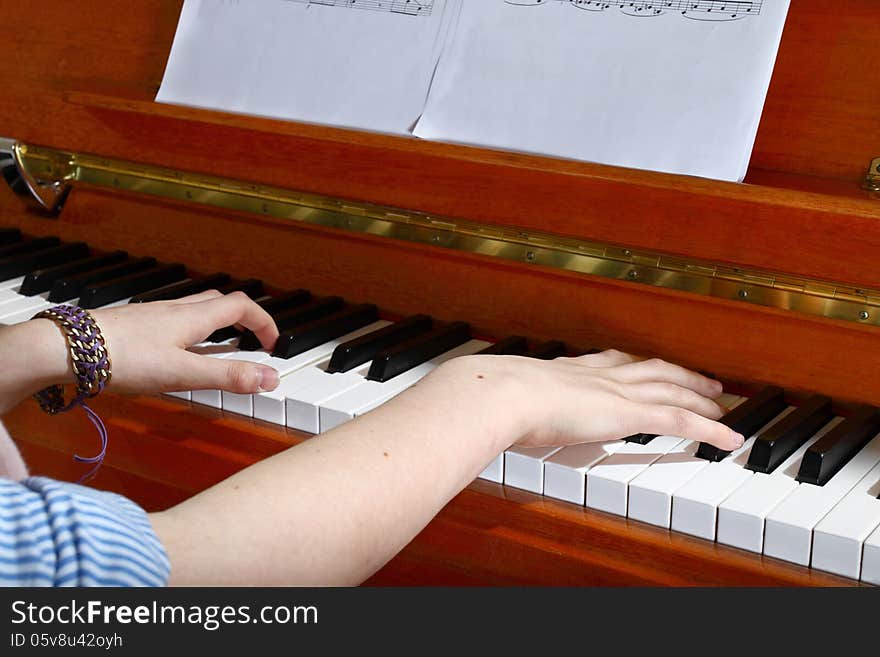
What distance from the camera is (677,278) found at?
1.37 m

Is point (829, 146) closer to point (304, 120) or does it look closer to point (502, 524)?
point (502, 524)

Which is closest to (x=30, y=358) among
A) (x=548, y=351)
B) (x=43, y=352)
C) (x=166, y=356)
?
(x=43, y=352)

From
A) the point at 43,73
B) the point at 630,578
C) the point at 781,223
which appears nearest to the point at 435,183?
the point at 781,223

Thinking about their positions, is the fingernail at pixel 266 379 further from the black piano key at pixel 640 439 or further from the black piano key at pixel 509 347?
the black piano key at pixel 640 439

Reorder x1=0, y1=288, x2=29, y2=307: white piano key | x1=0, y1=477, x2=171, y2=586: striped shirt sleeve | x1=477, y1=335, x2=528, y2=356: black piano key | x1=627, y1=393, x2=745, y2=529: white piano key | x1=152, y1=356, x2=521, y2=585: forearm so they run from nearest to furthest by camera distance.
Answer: x1=0, y1=477, x2=171, y2=586: striped shirt sleeve → x1=152, y1=356, x2=521, y2=585: forearm → x1=627, y1=393, x2=745, y2=529: white piano key → x1=477, y1=335, x2=528, y2=356: black piano key → x1=0, y1=288, x2=29, y2=307: white piano key

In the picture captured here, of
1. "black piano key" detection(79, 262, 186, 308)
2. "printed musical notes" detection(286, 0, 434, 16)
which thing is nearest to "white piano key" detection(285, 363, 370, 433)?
"black piano key" detection(79, 262, 186, 308)

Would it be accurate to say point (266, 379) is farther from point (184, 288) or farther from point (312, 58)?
point (312, 58)

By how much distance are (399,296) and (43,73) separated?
785 mm

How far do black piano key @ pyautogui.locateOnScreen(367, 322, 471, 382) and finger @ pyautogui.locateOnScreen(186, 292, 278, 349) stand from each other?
0.17m

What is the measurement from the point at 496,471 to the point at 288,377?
321mm

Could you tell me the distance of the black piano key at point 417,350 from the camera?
1372 millimetres

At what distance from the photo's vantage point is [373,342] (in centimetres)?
145

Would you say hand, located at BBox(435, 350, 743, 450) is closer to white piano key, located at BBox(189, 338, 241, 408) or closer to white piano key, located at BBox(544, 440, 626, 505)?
white piano key, located at BBox(544, 440, 626, 505)

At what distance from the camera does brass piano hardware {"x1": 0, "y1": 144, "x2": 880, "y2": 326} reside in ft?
4.23
